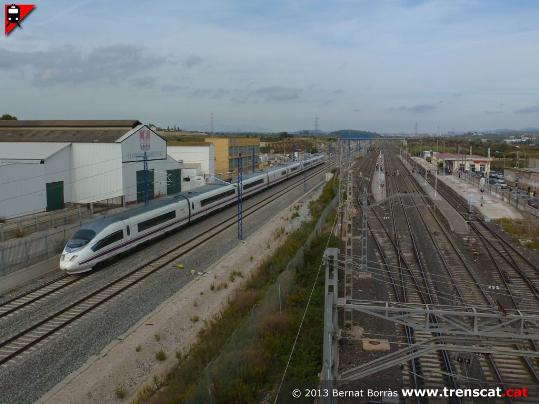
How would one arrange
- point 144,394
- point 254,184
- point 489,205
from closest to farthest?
point 144,394 → point 489,205 → point 254,184

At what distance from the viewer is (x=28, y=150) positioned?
122ft

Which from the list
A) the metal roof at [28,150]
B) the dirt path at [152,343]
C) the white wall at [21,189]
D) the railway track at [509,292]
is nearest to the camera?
the dirt path at [152,343]

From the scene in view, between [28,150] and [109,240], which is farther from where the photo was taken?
[28,150]

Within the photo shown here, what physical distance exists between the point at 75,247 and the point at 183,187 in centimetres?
2833

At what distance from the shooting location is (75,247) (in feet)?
63.7

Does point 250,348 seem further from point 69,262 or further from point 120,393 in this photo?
point 69,262

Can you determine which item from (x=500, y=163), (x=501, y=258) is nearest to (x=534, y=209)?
(x=501, y=258)

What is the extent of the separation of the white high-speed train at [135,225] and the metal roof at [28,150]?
11932mm

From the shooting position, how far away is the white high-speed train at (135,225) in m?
19.4

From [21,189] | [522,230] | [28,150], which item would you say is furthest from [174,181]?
[522,230]

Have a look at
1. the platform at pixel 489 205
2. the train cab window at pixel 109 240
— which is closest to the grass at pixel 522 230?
the platform at pixel 489 205

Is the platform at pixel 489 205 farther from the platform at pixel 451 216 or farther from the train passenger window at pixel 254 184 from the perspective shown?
the train passenger window at pixel 254 184

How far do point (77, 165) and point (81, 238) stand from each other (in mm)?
17915

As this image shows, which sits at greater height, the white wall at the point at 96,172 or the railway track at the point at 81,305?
the white wall at the point at 96,172
